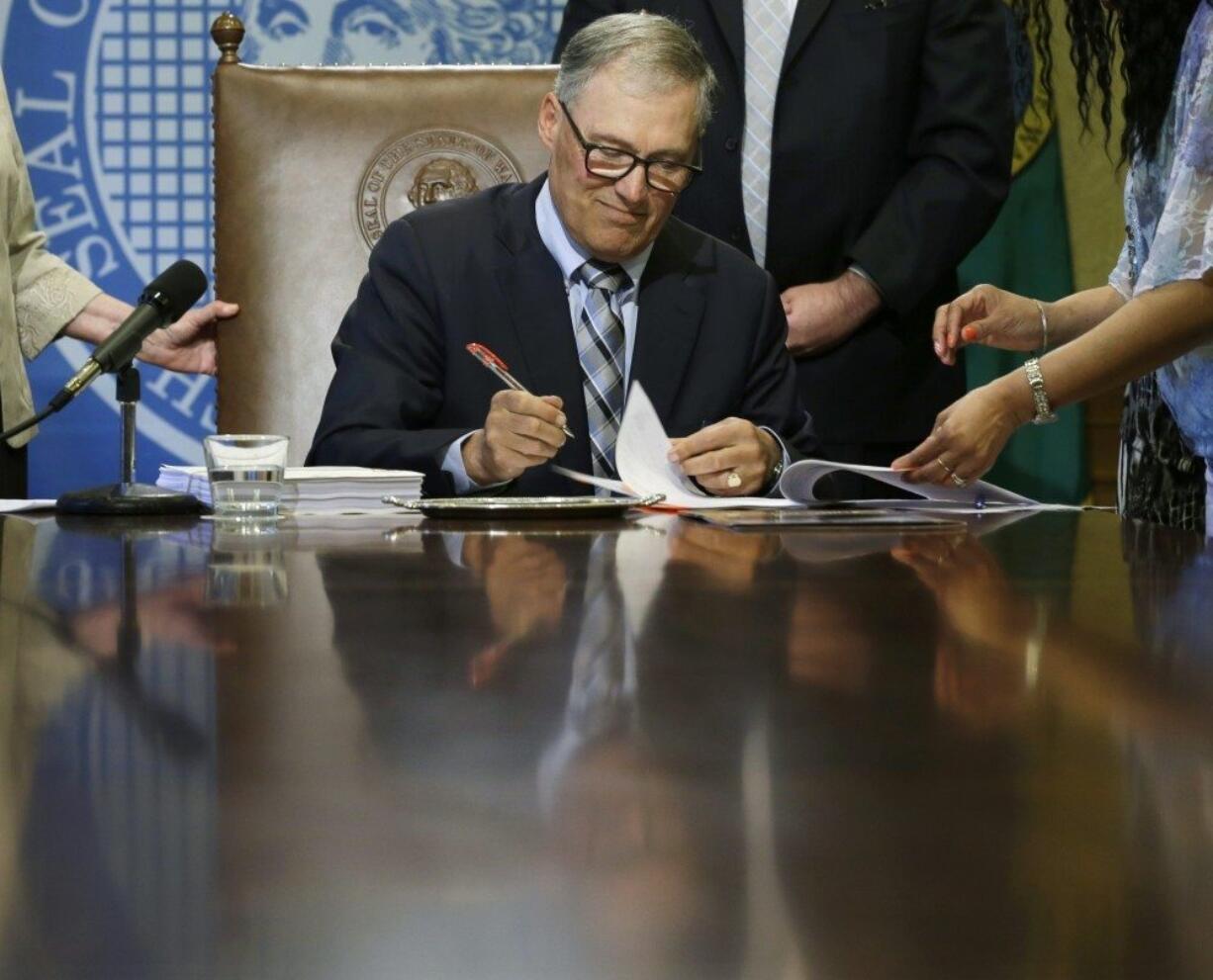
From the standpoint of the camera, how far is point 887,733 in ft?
1.34

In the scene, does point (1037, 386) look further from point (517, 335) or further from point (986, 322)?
point (517, 335)

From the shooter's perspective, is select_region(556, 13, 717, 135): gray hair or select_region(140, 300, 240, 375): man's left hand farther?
select_region(140, 300, 240, 375): man's left hand

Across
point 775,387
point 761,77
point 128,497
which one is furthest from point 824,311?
point 128,497

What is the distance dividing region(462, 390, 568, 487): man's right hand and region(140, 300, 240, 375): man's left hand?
727mm

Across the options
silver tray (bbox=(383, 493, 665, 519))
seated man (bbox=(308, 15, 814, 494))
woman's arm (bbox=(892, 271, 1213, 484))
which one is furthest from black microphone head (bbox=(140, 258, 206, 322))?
woman's arm (bbox=(892, 271, 1213, 484))

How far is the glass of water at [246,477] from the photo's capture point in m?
1.36

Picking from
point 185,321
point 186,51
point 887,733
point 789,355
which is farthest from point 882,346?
point 887,733

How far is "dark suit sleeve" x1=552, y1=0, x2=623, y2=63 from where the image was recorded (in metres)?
2.49

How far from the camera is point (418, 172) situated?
97.3 inches

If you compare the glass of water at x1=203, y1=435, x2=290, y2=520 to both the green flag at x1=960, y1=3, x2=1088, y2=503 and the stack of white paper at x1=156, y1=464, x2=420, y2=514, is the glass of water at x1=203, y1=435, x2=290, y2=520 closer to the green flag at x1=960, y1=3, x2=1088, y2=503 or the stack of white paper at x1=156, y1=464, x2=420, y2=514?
the stack of white paper at x1=156, y1=464, x2=420, y2=514

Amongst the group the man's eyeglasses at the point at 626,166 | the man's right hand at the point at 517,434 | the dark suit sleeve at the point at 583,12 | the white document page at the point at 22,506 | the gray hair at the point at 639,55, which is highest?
the dark suit sleeve at the point at 583,12

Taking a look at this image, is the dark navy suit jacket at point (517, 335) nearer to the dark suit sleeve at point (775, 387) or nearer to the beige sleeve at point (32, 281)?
the dark suit sleeve at point (775, 387)

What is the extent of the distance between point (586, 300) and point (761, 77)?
0.51 meters

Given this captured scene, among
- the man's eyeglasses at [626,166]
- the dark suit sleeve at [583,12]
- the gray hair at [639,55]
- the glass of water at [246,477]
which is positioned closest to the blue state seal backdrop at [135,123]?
the dark suit sleeve at [583,12]
